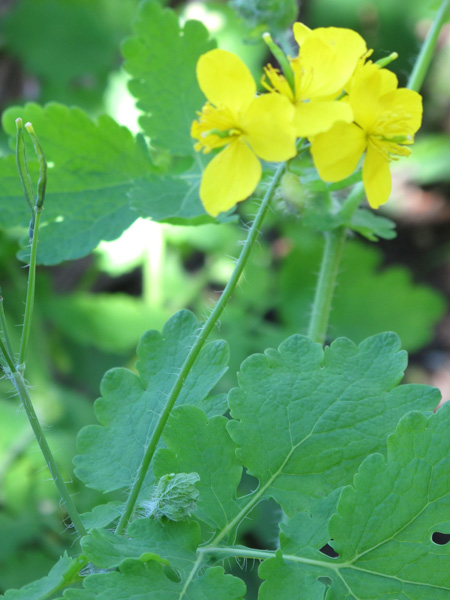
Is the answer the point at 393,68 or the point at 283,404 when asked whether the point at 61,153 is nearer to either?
the point at 283,404

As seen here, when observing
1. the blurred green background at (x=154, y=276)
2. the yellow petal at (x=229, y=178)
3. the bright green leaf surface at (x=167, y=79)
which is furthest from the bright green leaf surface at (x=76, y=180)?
the blurred green background at (x=154, y=276)

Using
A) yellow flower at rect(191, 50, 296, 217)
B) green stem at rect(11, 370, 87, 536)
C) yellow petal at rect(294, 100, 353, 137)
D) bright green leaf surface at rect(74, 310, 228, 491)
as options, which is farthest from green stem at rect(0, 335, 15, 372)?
yellow petal at rect(294, 100, 353, 137)

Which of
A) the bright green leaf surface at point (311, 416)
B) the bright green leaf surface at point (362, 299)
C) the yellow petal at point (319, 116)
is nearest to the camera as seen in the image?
the yellow petal at point (319, 116)

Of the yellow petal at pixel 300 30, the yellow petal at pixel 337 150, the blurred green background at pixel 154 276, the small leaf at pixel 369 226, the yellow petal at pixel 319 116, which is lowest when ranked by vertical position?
the blurred green background at pixel 154 276

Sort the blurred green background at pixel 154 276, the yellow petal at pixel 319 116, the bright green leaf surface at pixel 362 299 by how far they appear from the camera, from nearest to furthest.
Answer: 1. the yellow petal at pixel 319 116
2. the blurred green background at pixel 154 276
3. the bright green leaf surface at pixel 362 299

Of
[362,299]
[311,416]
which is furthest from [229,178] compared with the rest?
[362,299]

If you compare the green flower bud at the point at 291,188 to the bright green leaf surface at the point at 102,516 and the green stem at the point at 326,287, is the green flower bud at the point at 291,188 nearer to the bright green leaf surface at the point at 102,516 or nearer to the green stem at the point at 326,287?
the green stem at the point at 326,287
